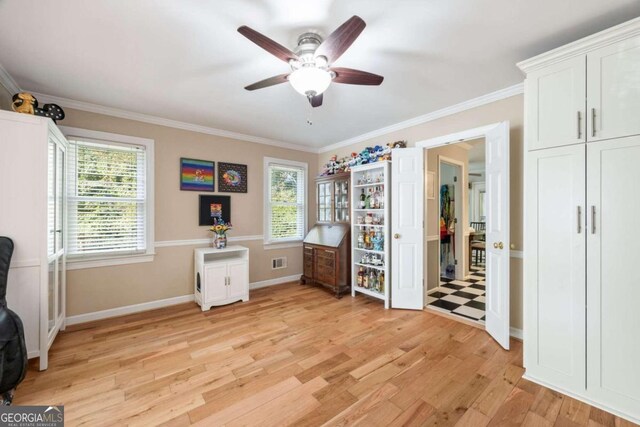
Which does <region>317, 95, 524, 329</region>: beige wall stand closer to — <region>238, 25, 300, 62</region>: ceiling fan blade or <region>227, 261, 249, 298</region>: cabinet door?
<region>238, 25, 300, 62</region>: ceiling fan blade

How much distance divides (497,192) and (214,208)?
3.67 metres

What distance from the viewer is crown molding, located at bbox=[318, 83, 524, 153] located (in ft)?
8.86

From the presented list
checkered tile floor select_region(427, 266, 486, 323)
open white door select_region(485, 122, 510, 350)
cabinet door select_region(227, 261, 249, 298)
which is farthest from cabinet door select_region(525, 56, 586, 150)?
cabinet door select_region(227, 261, 249, 298)

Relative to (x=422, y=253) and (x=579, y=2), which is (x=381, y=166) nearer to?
(x=422, y=253)

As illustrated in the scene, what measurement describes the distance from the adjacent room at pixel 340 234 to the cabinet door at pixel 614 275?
11mm

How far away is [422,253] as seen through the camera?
3377 millimetres

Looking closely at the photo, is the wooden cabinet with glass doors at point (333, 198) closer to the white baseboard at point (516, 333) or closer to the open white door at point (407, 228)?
the open white door at point (407, 228)

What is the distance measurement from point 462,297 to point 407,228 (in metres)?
1.54

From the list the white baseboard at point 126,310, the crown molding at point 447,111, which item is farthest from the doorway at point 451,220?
the white baseboard at point 126,310

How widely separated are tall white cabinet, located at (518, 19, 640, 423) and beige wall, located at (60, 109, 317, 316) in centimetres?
361

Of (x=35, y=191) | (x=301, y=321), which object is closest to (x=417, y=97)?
(x=301, y=321)

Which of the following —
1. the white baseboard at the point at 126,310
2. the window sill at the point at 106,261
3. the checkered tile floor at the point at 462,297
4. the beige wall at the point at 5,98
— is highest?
the beige wall at the point at 5,98

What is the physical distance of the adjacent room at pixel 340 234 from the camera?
5.47 feet

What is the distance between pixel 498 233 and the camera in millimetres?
2564
